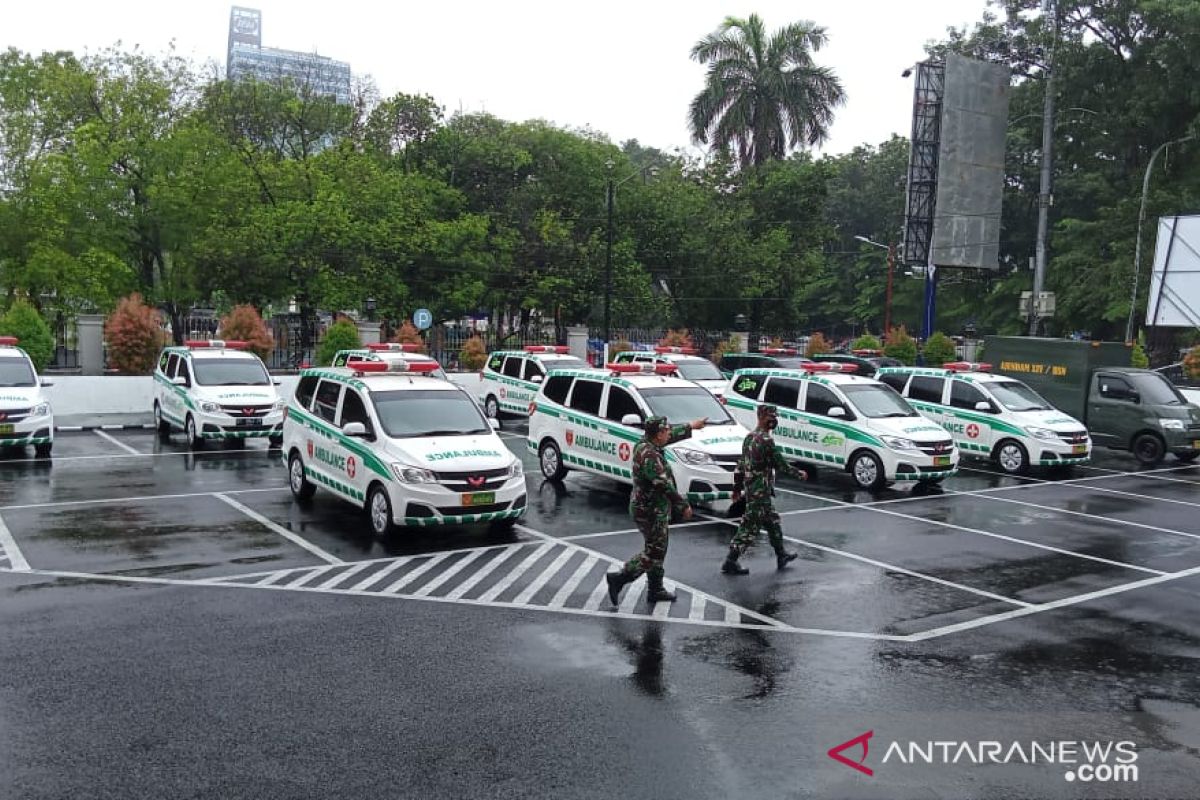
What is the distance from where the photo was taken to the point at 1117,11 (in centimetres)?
4731

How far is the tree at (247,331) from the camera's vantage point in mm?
32062

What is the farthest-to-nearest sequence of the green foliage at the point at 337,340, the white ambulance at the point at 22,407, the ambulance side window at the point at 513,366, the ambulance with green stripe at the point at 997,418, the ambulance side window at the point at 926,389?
1. the green foliage at the point at 337,340
2. the ambulance side window at the point at 513,366
3. the ambulance side window at the point at 926,389
4. the ambulance with green stripe at the point at 997,418
5. the white ambulance at the point at 22,407

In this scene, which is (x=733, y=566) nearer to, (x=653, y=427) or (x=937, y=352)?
(x=653, y=427)

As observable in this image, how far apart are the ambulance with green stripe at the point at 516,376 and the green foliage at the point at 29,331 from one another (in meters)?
13.4

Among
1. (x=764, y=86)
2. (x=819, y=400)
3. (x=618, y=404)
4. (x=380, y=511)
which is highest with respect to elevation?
(x=764, y=86)

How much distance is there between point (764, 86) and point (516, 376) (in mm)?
29519

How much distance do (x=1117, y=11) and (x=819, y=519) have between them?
43.6 m

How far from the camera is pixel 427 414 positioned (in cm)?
1307

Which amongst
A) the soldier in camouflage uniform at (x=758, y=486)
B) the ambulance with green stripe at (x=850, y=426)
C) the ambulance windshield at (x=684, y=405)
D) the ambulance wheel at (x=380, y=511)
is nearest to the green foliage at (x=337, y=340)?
the ambulance with green stripe at (x=850, y=426)

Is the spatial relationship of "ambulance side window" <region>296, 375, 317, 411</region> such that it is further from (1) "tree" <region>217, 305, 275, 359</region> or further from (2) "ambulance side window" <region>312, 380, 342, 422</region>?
(1) "tree" <region>217, 305, 275, 359</region>

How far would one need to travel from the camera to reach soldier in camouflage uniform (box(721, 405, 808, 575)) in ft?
36.1

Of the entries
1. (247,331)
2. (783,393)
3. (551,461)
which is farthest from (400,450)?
(247,331)

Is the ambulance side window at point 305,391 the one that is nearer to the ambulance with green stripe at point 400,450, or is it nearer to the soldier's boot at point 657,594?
the ambulance with green stripe at point 400,450

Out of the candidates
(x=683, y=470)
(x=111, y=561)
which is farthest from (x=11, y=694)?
(x=683, y=470)
